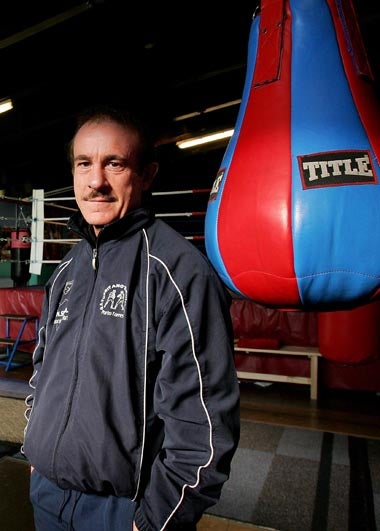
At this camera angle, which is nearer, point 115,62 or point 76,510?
point 76,510

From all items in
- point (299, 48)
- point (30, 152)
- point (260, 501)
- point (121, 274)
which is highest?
point (30, 152)

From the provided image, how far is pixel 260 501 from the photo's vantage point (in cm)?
204

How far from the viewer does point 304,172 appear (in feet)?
3.22

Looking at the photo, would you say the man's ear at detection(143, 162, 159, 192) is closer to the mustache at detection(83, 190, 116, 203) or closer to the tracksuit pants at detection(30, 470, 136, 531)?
the mustache at detection(83, 190, 116, 203)

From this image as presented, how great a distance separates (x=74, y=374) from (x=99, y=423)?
0.13 meters

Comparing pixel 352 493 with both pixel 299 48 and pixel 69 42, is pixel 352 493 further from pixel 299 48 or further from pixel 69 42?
pixel 69 42

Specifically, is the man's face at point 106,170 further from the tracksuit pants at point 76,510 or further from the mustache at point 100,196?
the tracksuit pants at point 76,510

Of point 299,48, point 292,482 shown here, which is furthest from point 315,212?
point 292,482

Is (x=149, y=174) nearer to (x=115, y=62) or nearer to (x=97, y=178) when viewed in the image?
(x=97, y=178)

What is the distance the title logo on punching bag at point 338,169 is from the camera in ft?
3.07

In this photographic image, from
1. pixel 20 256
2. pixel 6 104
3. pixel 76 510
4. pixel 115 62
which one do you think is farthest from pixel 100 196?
pixel 6 104

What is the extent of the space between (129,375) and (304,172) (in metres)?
0.67

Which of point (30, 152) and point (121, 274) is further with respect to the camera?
point (30, 152)

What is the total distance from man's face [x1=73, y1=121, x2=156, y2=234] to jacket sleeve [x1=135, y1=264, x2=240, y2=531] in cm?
28
